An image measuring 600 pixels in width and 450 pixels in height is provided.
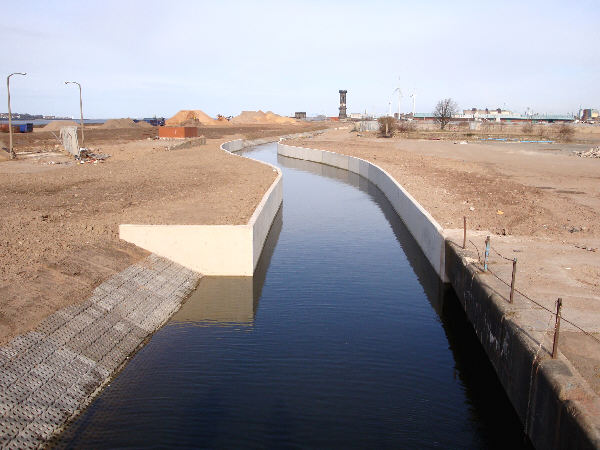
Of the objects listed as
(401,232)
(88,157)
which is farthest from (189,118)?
(401,232)

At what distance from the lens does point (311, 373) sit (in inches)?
436

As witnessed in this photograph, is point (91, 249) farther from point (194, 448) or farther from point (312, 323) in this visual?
point (194, 448)

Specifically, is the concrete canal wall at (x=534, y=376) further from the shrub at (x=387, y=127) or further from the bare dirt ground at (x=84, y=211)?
the shrub at (x=387, y=127)

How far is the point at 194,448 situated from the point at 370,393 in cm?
344

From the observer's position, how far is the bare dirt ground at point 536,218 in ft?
35.8

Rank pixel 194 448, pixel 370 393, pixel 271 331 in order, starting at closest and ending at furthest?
pixel 194 448
pixel 370 393
pixel 271 331

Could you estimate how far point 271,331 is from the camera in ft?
43.1

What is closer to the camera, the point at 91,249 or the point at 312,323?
the point at 312,323

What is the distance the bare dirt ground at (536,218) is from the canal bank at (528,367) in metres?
0.45

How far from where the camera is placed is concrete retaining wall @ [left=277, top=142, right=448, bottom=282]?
57.6 ft

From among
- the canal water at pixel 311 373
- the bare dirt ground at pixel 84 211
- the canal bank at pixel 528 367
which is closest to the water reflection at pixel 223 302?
the canal water at pixel 311 373

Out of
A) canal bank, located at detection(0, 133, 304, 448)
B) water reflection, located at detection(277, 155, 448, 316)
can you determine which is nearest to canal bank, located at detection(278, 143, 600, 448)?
water reflection, located at detection(277, 155, 448, 316)

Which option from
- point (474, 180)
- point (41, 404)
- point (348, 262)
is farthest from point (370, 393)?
point (474, 180)

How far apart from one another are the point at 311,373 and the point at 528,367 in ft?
13.8
